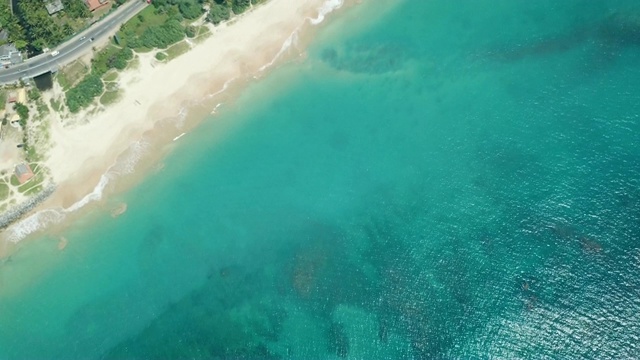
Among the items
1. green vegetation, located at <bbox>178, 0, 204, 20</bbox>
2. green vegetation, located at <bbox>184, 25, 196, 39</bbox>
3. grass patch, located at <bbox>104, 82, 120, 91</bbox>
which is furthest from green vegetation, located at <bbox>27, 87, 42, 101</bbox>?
green vegetation, located at <bbox>178, 0, 204, 20</bbox>

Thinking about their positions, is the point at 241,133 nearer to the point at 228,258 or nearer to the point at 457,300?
the point at 228,258

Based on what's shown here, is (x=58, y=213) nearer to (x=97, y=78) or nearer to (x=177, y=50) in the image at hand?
(x=97, y=78)

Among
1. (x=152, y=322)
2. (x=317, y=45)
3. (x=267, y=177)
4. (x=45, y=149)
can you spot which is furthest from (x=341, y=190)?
(x=45, y=149)

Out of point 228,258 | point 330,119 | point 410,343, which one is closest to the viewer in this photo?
point 410,343

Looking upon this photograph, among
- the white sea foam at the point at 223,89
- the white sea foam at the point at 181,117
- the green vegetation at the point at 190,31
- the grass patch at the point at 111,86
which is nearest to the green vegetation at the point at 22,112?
the grass patch at the point at 111,86

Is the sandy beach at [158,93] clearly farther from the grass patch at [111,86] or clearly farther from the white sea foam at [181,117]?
the grass patch at [111,86]

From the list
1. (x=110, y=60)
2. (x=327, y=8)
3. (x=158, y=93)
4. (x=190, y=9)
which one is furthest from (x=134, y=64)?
(x=327, y=8)

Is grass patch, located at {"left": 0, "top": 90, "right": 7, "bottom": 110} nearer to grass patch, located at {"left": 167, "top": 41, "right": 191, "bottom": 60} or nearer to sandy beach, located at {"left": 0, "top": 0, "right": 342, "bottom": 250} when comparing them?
sandy beach, located at {"left": 0, "top": 0, "right": 342, "bottom": 250}
